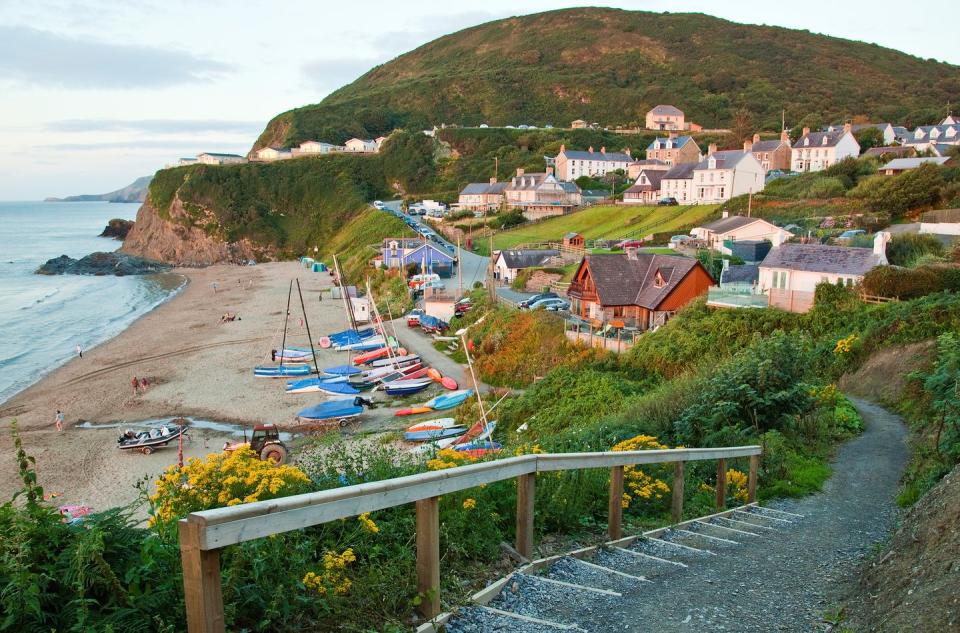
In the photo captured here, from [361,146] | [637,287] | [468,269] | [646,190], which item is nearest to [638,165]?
[646,190]

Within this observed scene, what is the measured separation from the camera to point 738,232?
45188 mm

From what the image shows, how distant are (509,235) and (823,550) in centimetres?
6462

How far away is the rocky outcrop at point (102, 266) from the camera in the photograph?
87.4 metres

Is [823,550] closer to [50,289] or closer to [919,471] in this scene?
[919,471]

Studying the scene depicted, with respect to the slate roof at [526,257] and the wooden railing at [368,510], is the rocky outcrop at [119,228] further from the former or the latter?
the wooden railing at [368,510]

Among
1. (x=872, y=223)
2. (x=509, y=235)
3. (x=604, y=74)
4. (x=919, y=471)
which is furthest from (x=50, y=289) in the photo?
(x=604, y=74)

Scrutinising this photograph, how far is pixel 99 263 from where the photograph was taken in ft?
302

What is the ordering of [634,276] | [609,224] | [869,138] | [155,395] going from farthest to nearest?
[869,138] → [609,224] → [634,276] → [155,395]

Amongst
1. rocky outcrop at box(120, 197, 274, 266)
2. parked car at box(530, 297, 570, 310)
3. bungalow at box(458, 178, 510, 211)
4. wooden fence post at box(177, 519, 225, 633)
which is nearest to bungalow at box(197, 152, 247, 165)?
rocky outcrop at box(120, 197, 274, 266)

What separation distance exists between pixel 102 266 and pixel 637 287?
270ft

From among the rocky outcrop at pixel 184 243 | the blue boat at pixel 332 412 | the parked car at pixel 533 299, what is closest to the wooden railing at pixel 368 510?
the blue boat at pixel 332 412

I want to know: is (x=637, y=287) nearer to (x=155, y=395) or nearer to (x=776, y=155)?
(x=155, y=395)

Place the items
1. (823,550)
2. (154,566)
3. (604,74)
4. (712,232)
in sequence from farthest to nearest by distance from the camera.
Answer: (604,74)
(712,232)
(823,550)
(154,566)

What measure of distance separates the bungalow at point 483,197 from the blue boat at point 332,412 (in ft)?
191
